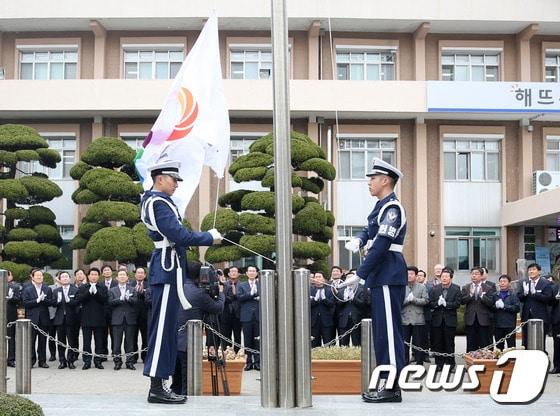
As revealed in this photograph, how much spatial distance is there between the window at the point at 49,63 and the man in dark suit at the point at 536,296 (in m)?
18.6

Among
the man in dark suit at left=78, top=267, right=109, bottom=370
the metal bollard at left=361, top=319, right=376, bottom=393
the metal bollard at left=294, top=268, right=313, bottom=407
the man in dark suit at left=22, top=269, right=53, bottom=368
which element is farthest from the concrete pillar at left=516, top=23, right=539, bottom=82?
the metal bollard at left=294, top=268, right=313, bottom=407

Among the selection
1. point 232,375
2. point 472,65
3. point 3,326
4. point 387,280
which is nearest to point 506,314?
point 232,375

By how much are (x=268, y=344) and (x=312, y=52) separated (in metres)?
21.4

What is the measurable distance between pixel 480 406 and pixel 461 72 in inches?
887

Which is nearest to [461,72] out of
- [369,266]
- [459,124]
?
[459,124]

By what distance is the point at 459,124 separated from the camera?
1050 inches

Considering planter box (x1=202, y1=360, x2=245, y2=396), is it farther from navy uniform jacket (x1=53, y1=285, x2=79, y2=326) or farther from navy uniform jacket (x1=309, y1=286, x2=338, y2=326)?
navy uniform jacket (x1=53, y1=285, x2=79, y2=326)

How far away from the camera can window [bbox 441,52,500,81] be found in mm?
27094

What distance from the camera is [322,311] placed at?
45.0ft

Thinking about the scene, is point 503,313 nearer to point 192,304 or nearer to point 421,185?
point 192,304

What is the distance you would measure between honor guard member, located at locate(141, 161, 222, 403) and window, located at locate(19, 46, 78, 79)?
71.3ft

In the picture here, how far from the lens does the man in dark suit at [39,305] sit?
13323mm

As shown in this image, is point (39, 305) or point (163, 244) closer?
point (163, 244)

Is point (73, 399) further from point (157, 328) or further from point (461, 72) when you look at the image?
point (461, 72)
